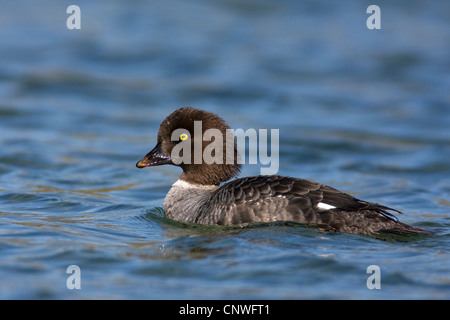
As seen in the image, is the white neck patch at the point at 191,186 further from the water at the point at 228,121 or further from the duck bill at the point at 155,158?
the water at the point at 228,121

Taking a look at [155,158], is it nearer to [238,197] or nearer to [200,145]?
[200,145]

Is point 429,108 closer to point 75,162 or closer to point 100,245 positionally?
point 75,162

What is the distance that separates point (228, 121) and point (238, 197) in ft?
27.1

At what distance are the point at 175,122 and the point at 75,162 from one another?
4.91 m

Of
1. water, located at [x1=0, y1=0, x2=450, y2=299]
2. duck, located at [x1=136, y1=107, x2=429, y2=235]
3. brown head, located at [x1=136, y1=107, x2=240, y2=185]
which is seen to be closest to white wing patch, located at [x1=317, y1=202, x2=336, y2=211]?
duck, located at [x1=136, y1=107, x2=429, y2=235]

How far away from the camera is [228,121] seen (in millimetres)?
16797

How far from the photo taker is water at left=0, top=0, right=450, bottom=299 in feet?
24.5

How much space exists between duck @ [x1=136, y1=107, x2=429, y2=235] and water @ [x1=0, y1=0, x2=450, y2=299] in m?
0.19

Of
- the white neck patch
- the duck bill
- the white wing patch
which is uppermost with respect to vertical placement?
the duck bill

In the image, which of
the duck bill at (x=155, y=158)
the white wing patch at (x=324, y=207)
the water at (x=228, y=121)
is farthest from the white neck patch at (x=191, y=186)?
the white wing patch at (x=324, y=207)

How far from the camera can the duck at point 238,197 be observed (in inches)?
331

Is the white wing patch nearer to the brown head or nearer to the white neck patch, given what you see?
the brown head
